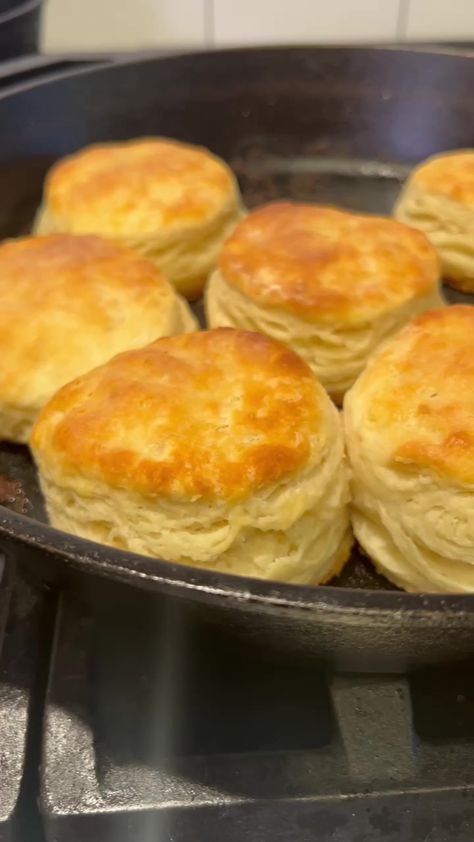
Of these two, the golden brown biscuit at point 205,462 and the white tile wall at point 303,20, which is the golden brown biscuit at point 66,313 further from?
the white tile wall at point 303,20

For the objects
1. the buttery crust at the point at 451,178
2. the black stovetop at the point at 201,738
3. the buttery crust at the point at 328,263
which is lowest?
the black stovetop at the point at 201,738

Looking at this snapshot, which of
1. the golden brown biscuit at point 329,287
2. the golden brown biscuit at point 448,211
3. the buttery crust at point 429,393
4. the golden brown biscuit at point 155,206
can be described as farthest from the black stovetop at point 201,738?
the golden brown biscuit at point 448,211

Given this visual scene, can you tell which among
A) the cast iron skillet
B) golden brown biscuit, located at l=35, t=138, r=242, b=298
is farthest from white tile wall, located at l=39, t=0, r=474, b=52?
golden brown biscuit, located at l=35, t=138, r=242, b=298

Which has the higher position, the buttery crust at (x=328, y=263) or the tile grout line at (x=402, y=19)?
the tile grout line at (x=402, y=19)

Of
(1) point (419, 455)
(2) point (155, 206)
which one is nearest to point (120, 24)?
(2) point (155, 206)

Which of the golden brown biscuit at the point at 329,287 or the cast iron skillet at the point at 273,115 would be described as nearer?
the golden brown biscuit at the point at 329,287

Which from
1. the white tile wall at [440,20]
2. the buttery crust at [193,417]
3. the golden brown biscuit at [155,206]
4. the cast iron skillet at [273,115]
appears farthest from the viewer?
the white tile wall at [440,20]
